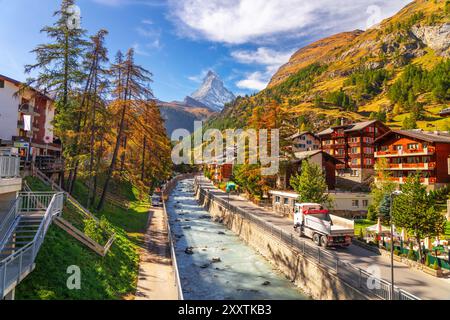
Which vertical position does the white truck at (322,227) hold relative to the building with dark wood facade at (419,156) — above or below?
below

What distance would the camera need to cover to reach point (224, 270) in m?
25.3

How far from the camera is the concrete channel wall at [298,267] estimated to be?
16.6m

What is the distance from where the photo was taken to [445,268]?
64.5 ft

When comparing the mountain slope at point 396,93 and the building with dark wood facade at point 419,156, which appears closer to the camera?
the building with dark wood facade at point 419,156

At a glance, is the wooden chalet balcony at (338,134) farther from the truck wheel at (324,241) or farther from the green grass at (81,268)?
the green grass at (81,268)

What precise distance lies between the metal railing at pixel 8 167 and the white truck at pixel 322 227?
22.0m

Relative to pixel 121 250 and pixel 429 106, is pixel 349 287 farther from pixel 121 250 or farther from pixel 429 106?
pixel 429 106

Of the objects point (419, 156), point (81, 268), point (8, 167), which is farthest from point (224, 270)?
point (419, 156)

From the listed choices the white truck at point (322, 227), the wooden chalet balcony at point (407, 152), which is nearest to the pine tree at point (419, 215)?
the white truck at point (322, 227)

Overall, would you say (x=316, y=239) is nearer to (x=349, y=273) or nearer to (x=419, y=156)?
(x=349, y=273)

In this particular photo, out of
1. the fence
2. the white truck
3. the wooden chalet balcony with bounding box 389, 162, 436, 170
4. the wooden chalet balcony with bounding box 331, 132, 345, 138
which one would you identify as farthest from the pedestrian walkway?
the wooden chalet balcony with bounding box 331, 132, 345, 138

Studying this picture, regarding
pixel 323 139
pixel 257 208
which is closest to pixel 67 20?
pixel 257 208

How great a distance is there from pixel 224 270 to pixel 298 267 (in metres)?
6.67

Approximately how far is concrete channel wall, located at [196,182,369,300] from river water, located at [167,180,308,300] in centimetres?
66
